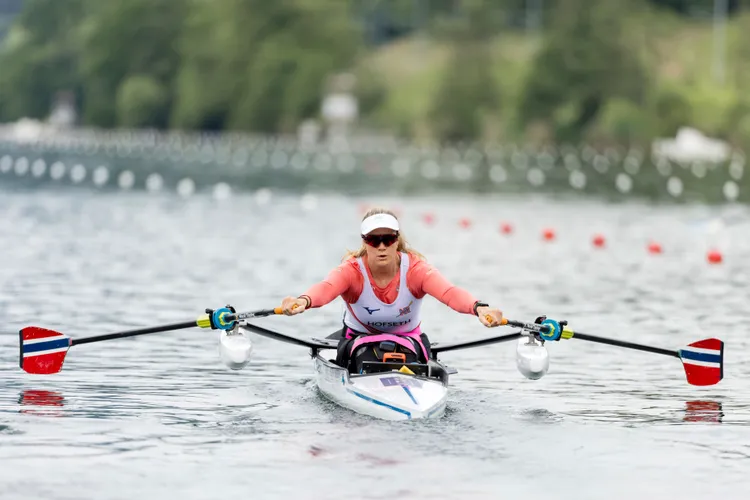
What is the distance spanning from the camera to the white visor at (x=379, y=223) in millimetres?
16469

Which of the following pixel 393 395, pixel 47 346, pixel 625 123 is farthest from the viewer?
pixel 625 123

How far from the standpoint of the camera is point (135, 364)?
66.1 ft

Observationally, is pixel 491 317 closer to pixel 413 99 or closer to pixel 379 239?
pixel 379 239

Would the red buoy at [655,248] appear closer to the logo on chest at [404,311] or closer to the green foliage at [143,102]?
the logo on chest at [404,311]

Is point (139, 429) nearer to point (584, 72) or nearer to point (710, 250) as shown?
point (710, 250)

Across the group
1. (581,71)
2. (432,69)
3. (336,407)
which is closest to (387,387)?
(336,407)

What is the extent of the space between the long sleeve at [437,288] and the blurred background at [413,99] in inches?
2078

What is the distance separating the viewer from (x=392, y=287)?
17000mm

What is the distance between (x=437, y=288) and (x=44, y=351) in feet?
15.1

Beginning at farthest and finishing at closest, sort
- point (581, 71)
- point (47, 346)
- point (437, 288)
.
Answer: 1. point (581, 71)
2. point (47, 346)
3. point (437, 288)

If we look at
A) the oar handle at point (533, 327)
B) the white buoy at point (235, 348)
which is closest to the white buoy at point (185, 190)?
the white buoy at point (235, 348)

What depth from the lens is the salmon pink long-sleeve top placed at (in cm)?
1664

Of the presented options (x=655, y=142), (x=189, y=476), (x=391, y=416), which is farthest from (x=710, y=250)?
(x=655, y=142)

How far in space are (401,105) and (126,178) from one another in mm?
75936
